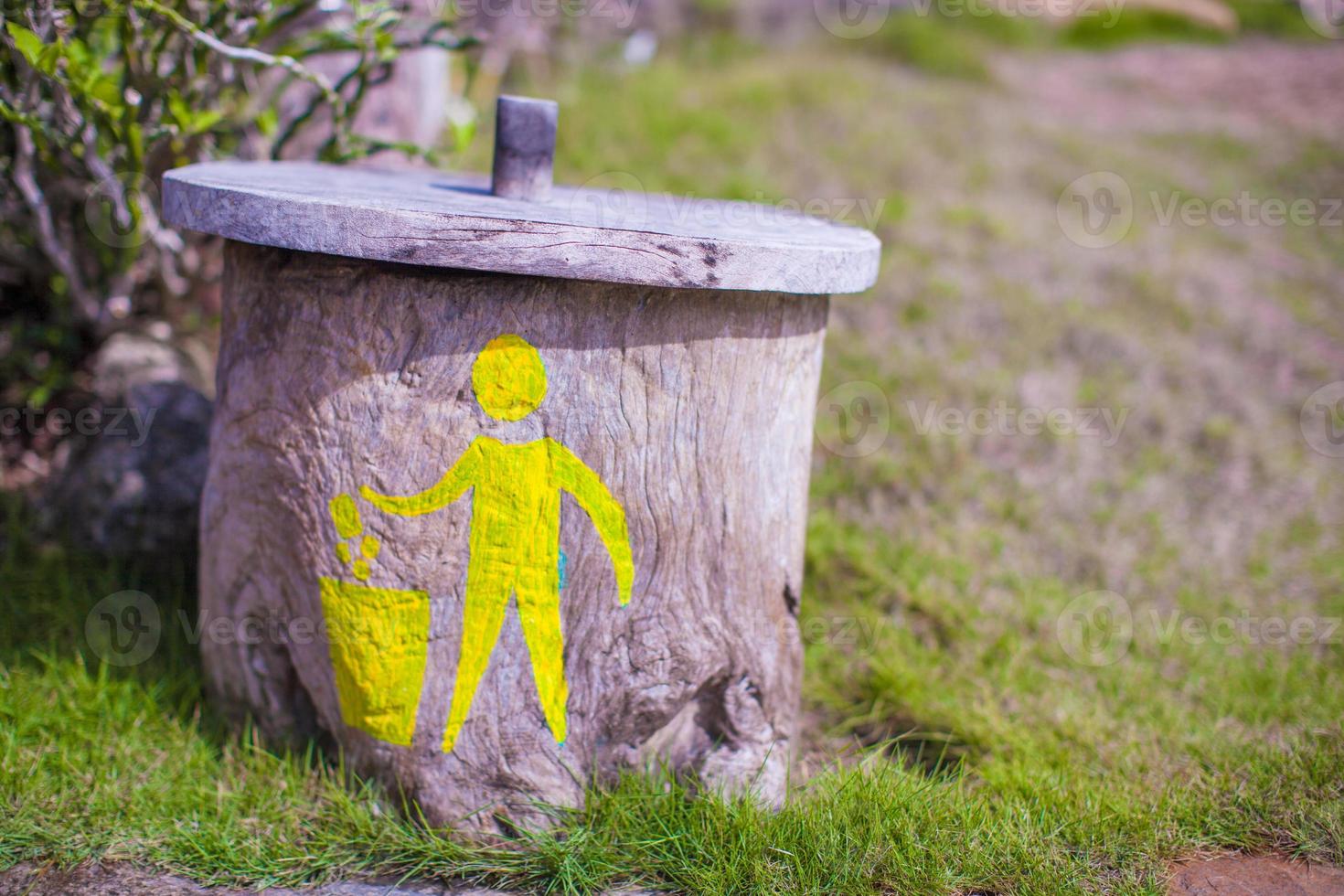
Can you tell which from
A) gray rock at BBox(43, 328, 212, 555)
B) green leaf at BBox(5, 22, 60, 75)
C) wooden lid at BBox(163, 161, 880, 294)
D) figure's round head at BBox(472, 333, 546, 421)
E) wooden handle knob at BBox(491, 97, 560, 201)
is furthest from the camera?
gray rock at BBox(43, 328, 212, 555)

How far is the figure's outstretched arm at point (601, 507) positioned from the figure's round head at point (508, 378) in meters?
0.08

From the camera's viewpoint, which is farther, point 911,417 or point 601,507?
point 911,417

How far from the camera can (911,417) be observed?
3.54 meters

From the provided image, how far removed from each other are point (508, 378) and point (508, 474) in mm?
169

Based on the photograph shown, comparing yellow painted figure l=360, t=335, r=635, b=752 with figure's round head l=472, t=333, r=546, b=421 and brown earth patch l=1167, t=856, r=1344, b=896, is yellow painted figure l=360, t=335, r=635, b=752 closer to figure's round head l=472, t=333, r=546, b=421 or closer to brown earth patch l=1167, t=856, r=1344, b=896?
figure's round head l=472, t=333, r=546, b=421

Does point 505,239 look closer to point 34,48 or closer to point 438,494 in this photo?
point 438,494

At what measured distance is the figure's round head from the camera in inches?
64.7

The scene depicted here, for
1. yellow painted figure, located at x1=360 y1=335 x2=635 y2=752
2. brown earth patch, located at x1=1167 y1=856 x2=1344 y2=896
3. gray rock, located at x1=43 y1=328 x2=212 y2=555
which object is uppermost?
yellow painted figure, located at x1=360 y1=335 x2=635 y2=752

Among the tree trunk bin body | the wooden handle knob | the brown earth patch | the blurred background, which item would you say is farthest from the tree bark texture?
the brown earth patch

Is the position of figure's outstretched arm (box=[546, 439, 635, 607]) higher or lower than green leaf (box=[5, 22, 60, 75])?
lower

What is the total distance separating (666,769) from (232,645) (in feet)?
2.98

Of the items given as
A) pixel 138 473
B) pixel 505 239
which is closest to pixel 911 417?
pixel 505 239

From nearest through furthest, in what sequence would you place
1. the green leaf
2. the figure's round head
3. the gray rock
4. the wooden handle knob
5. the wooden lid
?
the wooden lid < the figure's round head < the green leaf < the wooden handle knob < the gray rock

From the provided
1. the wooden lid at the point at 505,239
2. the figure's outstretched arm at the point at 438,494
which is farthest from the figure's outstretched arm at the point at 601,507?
the wooden lid at the point at 505,239
